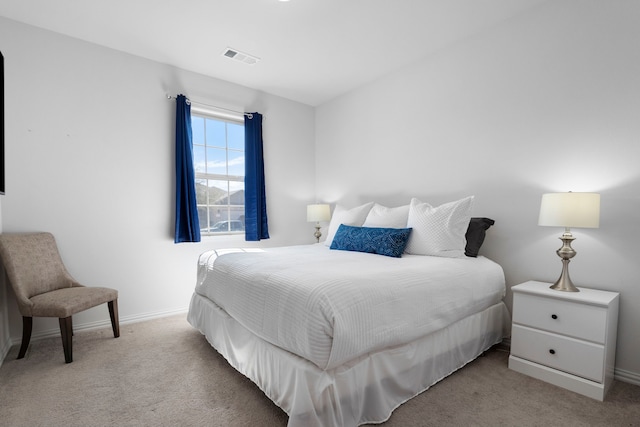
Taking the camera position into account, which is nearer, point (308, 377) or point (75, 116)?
point (308, 377)

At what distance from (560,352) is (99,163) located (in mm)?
3888

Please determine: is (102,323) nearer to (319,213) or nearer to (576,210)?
(319,213)

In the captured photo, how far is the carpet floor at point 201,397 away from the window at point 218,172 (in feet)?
5.77

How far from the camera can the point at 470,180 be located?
111 inches

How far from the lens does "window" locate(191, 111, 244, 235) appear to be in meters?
3.67

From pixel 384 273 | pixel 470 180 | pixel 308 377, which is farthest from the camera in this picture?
pixel 470 180

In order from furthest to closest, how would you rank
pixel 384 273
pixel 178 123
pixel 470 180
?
pixel 178 123 → pixel 470 180 → pixel 384 273

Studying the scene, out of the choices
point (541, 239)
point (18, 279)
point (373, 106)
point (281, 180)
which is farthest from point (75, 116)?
point (541, 239)

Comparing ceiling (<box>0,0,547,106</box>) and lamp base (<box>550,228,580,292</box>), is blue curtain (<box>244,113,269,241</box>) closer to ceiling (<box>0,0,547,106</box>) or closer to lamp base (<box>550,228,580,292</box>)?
ceiling (<box>0,0,547,106</box>)

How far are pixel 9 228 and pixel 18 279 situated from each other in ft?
1.84

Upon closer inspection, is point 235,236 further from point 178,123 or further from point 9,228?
point 9,228

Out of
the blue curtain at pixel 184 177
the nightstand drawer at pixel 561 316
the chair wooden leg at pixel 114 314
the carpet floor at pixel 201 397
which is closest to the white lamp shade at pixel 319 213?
the blue curtain at pixel 184 177

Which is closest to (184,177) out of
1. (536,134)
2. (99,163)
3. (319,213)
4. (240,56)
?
(99,163)

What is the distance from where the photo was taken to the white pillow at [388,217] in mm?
2846
